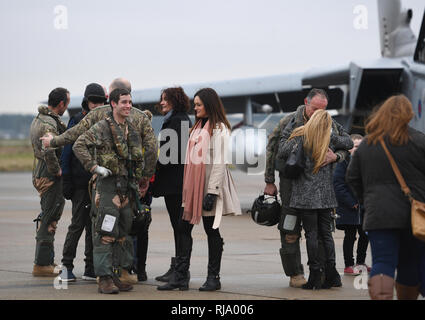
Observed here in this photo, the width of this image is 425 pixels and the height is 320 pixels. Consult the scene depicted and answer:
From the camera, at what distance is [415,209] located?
19.2ft

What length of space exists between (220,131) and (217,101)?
312 mm

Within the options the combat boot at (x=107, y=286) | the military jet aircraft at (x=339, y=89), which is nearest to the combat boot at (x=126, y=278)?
the combat boot at (x=107, y=286)

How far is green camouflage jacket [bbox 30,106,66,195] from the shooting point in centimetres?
904

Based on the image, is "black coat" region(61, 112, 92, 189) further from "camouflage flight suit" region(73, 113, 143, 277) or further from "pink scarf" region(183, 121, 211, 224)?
"pink scarf" region(183, 121, 211, 224)

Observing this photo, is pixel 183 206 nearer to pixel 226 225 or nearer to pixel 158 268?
pixel 158 268

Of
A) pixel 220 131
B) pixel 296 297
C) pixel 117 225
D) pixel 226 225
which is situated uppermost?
pixel 220 131

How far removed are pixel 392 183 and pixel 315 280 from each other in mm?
2193

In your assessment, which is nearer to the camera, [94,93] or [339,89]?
[94,93]

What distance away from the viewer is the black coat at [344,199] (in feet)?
30.8

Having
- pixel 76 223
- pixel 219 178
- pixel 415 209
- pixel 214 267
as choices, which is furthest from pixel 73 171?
pixel 415 209

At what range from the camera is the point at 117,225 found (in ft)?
25.5

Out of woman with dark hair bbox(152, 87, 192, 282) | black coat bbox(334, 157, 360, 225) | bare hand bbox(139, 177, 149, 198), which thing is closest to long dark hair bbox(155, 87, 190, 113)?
woman with dark hair bbox(152, 87, 192, 282)

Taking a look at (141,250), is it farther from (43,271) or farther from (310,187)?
(310,187)

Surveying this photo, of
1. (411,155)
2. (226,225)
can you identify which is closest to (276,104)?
(226,225)
